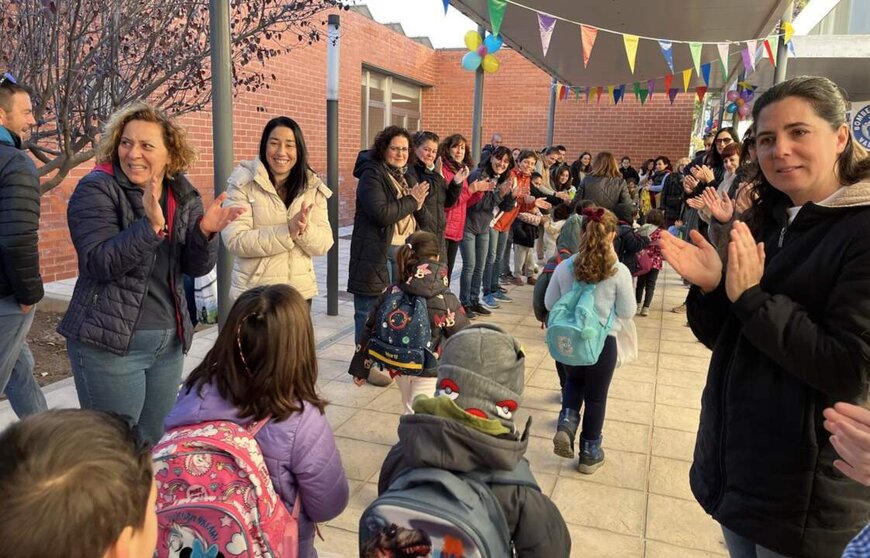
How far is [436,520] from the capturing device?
1.28m

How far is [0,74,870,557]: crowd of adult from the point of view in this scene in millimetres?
1397

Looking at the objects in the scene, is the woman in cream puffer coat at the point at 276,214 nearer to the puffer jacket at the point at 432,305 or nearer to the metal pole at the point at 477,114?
the puffer jacket at the point at 432,305

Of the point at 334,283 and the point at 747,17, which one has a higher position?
the point at 747,17

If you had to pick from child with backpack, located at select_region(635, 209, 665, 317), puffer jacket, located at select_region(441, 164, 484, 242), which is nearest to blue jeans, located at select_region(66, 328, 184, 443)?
puffer jacket, located at select_region(441, 164, 484, 242)

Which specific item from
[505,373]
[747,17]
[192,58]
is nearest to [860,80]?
[747,17]

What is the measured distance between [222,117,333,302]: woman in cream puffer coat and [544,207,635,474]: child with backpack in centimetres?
139

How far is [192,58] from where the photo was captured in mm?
4250

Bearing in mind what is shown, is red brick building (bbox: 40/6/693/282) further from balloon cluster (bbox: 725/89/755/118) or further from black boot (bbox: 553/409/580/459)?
black boot (bbox: 553/409/580/459)

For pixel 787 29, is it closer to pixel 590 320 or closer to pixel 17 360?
pixel 590 320

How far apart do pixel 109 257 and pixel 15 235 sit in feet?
1.97

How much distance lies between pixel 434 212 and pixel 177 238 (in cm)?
293

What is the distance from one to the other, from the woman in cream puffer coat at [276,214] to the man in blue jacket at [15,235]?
935mm

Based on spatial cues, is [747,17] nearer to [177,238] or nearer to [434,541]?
[177,238]

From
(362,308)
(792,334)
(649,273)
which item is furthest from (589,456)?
(649,273)
